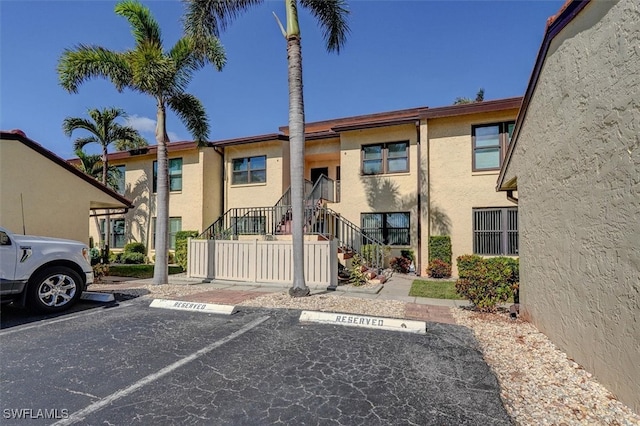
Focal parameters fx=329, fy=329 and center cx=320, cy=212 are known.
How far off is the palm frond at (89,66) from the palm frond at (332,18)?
5.82 m

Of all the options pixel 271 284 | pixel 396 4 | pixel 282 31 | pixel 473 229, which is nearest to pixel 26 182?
pixel 271 284

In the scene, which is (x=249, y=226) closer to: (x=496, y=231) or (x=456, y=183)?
(x=456, y=183)

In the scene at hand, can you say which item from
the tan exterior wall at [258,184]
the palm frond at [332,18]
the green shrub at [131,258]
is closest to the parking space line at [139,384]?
the palm frond at [332,18]

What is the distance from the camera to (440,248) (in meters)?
13.0

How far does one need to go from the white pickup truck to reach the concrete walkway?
224 cm

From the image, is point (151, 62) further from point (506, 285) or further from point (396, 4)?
point (506, 285)

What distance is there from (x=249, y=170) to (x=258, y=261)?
26.4 ft

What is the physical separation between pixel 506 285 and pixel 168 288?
28.5 ft

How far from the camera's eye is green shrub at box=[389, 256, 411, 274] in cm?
1351

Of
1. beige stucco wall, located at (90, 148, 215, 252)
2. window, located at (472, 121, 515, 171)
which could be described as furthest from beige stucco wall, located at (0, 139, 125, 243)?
window, located at (472, 121, 515, 171)

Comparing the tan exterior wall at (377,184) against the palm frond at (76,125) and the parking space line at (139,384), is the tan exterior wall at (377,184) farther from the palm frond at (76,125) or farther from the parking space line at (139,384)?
the palm frond at (76,125)

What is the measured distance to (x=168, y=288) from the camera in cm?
959

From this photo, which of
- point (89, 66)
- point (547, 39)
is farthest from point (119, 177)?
point (547, 39)

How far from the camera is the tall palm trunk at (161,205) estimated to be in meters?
10.3
